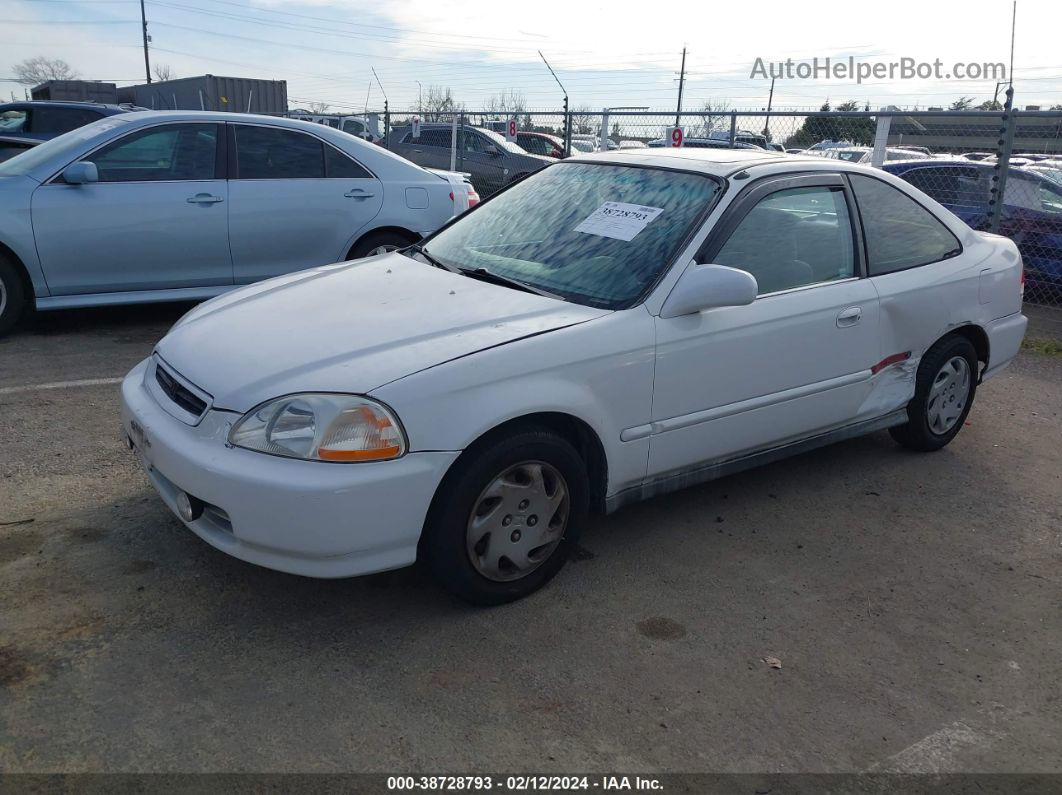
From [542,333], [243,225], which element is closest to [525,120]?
[243,225]

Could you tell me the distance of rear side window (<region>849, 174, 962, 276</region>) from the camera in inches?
176

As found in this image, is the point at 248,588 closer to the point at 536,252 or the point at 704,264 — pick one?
the point at 536,252

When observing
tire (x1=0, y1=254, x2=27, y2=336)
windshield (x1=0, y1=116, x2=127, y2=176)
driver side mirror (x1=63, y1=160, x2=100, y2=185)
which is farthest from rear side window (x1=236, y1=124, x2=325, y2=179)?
tire (x1=0, y1=254, x2=27, y2=336)

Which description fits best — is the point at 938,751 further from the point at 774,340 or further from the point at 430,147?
the point at 430,147

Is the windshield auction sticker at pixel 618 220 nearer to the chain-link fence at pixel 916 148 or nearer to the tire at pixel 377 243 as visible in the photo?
the chain-link fence at pixel 916 148

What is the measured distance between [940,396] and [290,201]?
4.71 metres

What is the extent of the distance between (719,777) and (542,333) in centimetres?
153

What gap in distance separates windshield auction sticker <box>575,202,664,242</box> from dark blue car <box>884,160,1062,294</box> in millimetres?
5989

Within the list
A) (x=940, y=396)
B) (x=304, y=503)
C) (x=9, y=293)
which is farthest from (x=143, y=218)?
(x=940, y=396)

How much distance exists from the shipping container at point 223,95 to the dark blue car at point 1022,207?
23132 mm

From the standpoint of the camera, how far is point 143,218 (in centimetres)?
657

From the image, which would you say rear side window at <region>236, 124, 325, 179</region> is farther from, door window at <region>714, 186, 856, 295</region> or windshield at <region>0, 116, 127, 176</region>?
door window at <region>714, 186, 856, 295</region>

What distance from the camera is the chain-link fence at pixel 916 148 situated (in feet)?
30.4

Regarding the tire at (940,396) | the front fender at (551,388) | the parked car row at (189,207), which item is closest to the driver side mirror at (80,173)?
the parked car row at (189,207)
